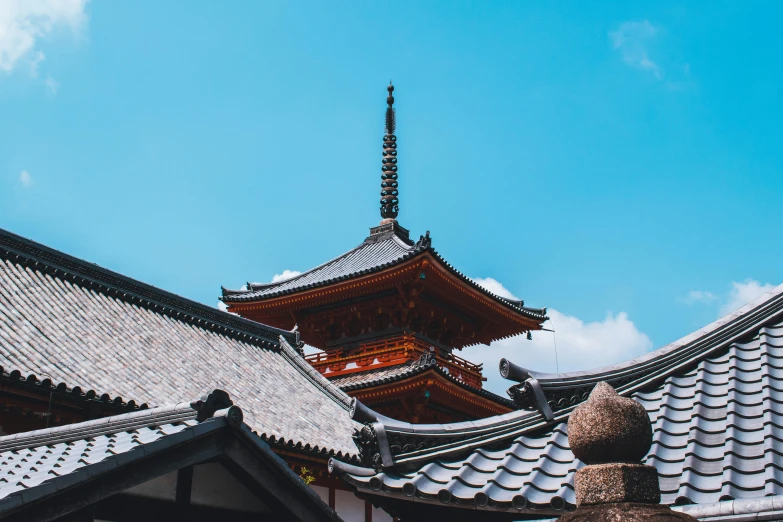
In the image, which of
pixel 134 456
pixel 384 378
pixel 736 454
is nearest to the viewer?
pixel 736 454

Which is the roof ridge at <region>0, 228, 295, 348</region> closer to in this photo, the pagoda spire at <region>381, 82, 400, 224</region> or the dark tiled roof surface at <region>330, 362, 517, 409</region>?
the dark tiled roof surface at <region>330, 362, 517, 409</region>

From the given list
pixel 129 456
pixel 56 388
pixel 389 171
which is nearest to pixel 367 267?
pixel 389 171

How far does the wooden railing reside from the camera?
779 inches

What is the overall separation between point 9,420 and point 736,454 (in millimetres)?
8579

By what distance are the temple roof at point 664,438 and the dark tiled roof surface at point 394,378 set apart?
496 inches

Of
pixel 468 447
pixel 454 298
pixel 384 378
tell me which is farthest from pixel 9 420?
pixel 454 298

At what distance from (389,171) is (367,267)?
6.45 metres

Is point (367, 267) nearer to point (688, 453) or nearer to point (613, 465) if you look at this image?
point (688, 453)

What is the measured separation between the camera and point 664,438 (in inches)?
161

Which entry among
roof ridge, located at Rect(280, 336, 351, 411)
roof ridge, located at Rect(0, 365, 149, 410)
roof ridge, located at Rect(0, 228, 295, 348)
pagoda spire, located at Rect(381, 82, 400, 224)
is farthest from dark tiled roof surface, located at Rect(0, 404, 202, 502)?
pagoda spire, located at Rect(381, 82, 400, 224)

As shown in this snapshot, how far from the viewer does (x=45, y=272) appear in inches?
556

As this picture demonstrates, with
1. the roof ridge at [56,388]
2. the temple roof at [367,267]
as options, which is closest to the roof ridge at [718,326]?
the roof ridge at [56,388]

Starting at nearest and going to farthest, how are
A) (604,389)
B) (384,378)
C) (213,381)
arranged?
1. (604,389)
2. (213,381)
3. (384,378)

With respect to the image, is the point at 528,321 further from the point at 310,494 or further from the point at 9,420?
the point at 310,494
